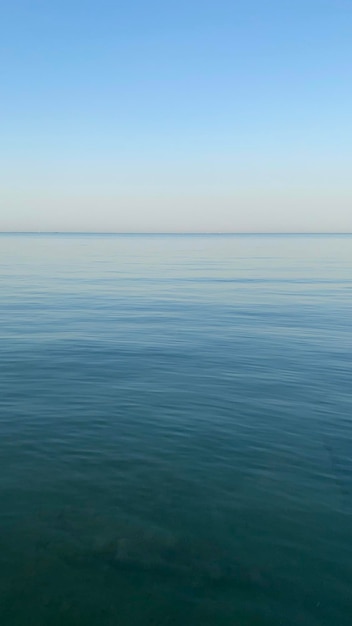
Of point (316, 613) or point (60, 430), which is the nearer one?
point (316, 613)

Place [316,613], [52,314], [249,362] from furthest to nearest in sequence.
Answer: [52,314], [249,362], [316,613]

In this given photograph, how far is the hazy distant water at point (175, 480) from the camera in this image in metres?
10.8

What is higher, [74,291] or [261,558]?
[74,291]

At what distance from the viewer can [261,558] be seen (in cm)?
1205

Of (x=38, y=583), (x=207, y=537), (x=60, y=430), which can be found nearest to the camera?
(x=38, y=583)

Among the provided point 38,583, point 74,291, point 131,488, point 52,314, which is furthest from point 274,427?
point 74,291

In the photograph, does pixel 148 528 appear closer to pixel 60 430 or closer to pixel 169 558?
pixel 169 558

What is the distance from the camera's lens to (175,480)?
15.5 meters

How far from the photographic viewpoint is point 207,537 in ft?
41.9

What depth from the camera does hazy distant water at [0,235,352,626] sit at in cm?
1079

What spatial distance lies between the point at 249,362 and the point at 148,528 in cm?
1718

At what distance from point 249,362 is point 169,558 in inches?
714

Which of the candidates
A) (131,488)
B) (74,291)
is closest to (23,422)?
(131,488)

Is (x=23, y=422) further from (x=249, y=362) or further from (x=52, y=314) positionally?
(x=52, y=314)
